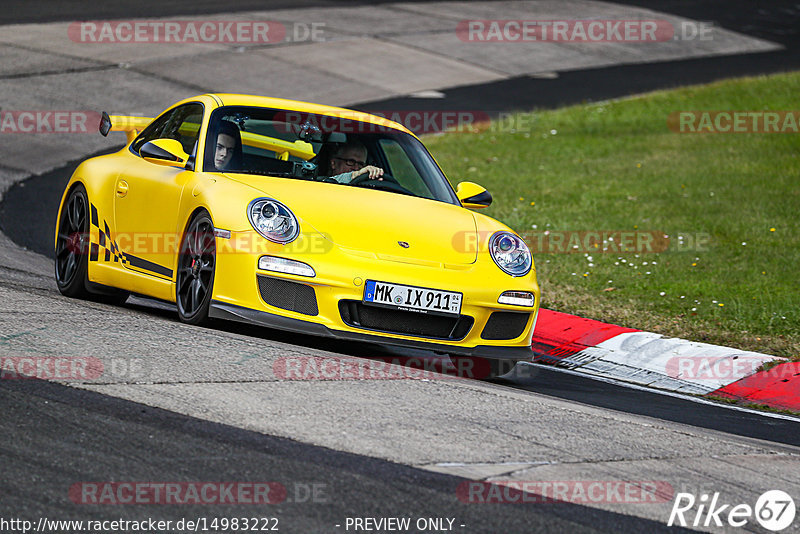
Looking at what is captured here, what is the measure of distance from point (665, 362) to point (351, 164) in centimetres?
260

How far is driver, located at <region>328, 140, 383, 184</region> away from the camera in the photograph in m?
7.67

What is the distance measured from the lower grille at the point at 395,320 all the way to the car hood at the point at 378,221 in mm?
307

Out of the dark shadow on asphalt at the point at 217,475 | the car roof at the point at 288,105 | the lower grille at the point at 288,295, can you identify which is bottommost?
the dark shadow on asphalt at the point at 217,475

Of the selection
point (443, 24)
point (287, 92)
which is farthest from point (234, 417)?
point (443, 24)

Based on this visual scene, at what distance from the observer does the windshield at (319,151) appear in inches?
293

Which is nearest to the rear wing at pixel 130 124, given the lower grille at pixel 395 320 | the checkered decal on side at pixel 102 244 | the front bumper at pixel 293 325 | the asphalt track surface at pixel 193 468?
the checkered decal on side at pixel 102 244

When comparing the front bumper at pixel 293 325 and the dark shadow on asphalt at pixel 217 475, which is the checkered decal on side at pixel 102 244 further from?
the dark shadow on asphalt at pixel 217 475

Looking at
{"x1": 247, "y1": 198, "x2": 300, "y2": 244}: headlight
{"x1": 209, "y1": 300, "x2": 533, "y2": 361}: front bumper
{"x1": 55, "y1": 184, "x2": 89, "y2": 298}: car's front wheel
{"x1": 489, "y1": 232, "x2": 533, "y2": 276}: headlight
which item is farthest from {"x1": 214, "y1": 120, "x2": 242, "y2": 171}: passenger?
{"x1": 489, "y1": 232, "x2": 533, "y2": 276}: headlight

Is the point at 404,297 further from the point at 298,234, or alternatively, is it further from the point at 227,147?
the point at 227,147

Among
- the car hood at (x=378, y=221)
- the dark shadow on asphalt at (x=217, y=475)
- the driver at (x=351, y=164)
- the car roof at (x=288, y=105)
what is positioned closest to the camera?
the dark shadow on asphalt at (x=217, y=475)

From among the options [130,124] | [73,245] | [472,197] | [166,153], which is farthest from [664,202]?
[166,153]

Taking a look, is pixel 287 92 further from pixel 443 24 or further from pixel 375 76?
pixel 443 24

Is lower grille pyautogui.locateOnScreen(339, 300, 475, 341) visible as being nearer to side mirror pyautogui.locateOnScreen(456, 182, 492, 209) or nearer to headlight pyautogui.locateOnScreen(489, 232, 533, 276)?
headlight pyautogui.locateOnScreen(489, 232, 533, 276)

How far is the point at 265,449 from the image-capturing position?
15.0ft
